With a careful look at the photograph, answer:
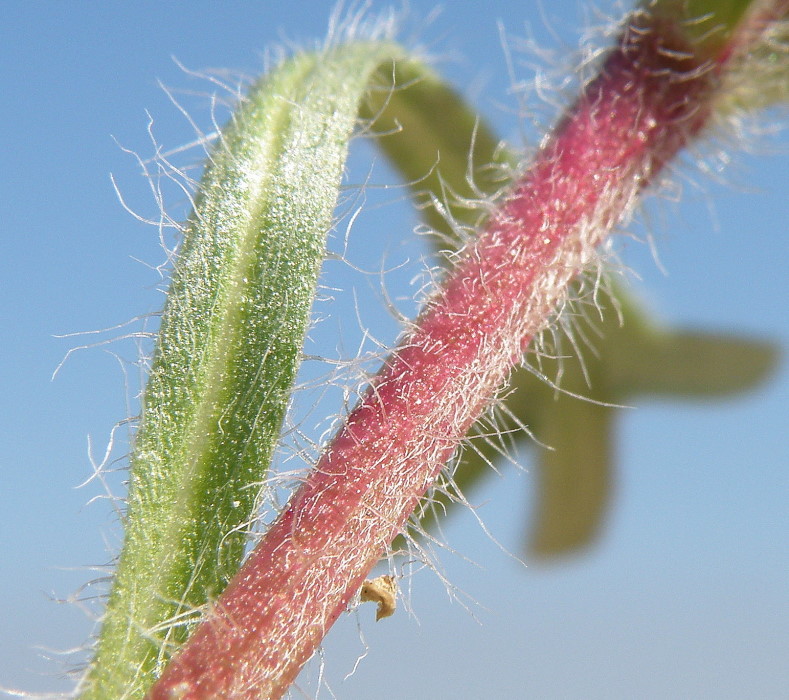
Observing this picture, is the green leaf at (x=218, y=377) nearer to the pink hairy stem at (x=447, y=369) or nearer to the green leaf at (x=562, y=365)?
the pink hairy stem at (x=447, y=369)

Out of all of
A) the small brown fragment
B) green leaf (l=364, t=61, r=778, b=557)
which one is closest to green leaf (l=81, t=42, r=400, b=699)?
the small brown fragment

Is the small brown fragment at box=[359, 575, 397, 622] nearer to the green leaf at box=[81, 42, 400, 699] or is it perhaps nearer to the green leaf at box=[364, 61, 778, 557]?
the green leaf at box=[81, 42, 400, 699]

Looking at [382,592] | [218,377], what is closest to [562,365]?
[382,592]

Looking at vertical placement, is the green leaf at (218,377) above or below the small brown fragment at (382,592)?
above

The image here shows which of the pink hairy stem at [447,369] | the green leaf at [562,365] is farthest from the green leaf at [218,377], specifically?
the green leaf at [562,365]

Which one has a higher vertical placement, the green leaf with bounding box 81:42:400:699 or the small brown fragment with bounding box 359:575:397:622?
the green leaf with bounding box 81:42:400:699

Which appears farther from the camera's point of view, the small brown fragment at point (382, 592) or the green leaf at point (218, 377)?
the small brown fragment at point (382, 592)
